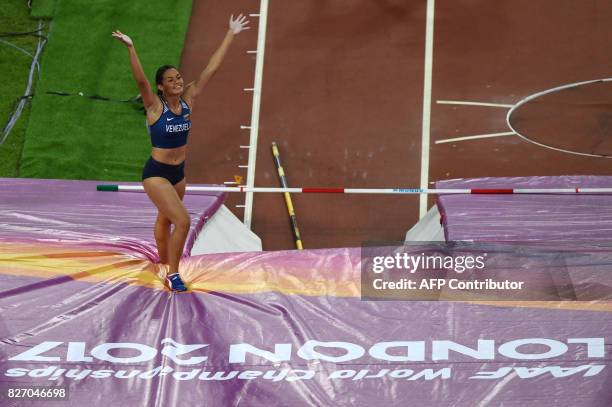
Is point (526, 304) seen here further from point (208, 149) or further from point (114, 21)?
point (114, 21)

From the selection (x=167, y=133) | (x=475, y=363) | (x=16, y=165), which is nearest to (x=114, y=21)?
(x=16, y=165)

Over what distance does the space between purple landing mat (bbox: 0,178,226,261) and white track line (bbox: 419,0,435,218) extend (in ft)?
7.59

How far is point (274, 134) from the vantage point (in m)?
11.2

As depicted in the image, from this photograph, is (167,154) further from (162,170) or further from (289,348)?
(289,348)

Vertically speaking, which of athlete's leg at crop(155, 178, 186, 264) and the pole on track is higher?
the pole on track

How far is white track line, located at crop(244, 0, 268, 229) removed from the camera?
34.8 ft

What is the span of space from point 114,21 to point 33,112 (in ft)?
5.55

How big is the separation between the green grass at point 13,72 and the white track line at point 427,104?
425cm

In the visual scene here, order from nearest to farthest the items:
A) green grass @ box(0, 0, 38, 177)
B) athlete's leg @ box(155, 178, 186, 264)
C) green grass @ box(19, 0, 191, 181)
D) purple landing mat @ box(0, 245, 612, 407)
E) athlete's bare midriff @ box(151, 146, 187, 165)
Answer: purple landing mat @ box(0, 245, 612, 407) → athlete's bare midriff @ box(151, 146, 187, 165) → athlete's leg @ box(155, 178, 186, 264) → green grass @ box(19, 0, 191, 181) → green grass @ box(0, 0, 38, 177)

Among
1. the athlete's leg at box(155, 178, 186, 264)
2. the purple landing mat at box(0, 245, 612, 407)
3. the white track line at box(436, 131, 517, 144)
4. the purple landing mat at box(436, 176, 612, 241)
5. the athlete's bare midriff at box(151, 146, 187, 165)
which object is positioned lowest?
the purple landing mat at box(0, 245, 612, 407)

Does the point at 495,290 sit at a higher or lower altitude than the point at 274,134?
lower

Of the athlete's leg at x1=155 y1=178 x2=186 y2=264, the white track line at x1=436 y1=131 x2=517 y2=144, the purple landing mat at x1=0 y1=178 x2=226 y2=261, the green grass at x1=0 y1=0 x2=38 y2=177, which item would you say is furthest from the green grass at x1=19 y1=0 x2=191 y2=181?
the white track line at x1=436 y1=131 x2=517 y2=144

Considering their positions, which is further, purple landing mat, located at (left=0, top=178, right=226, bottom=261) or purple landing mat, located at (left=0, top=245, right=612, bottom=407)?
purple landing mat, located at (left=0, top=178, right=226, bottom=261)

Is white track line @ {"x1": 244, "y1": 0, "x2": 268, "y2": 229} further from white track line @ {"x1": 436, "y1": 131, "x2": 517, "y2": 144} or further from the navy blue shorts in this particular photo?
the navy blue shorts
